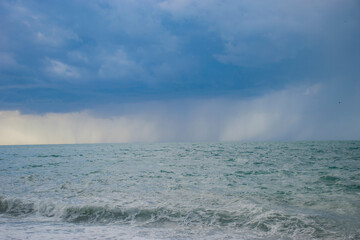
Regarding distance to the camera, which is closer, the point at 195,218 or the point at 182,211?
the point at 195,218

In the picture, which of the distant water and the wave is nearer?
the distant water

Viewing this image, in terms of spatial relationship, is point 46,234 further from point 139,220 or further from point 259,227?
point 259,227

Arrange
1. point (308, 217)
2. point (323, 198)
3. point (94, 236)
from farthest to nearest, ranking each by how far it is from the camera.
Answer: point (323, 198) < point (308, 217) < point (94, 236)

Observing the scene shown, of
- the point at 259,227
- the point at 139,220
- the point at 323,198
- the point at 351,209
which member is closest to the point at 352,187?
the point at 323,198

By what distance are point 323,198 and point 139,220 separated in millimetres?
8326

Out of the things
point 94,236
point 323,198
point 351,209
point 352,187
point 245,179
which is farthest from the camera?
point 245,179

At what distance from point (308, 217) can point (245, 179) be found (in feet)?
27.4

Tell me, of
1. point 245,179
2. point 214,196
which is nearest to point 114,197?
point 214,196

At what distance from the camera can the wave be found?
760cm

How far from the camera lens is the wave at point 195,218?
7.60 metres

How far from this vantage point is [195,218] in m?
8.59

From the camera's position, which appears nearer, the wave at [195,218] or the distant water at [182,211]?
the distant water at [182,211]

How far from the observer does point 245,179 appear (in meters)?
16.8

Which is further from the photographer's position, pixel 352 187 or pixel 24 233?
pixel 352 187
